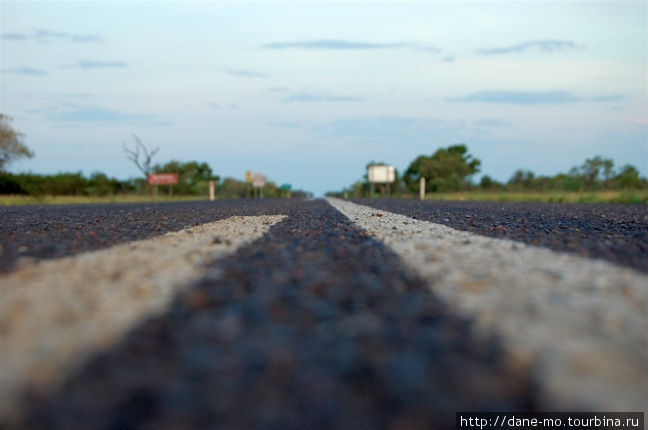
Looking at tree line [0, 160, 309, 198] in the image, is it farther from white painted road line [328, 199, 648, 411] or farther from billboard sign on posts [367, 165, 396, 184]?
white painted road line [328, 199, 648, 411]

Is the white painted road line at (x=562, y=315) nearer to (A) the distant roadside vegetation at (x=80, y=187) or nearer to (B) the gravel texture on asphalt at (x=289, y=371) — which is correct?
(B) the gravel texture on asphalt at (x=289, y=371)

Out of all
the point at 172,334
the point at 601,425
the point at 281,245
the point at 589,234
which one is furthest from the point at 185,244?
the point at 589,234

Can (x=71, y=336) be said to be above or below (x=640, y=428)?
above

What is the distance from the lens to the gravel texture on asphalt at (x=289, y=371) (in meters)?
1.69

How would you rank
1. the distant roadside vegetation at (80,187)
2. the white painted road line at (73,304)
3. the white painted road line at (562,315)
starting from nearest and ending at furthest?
the white painted road line at (562,315) → the white painted road line at (73,304) → the distant roadside vegetation at (80,187)

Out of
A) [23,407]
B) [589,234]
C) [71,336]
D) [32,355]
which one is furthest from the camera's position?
[589,234]

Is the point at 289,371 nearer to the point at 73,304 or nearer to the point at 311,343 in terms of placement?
the point at 311,343

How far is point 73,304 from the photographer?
2590 mm

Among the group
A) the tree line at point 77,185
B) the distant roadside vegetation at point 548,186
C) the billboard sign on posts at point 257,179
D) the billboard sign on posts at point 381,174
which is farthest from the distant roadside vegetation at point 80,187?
the distant roadside vegetation at point 548,186

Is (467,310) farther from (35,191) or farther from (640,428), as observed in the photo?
(35,191)

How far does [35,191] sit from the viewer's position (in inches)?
1468

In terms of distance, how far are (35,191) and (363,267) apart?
39.2m

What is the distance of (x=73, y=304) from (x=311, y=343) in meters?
1.23

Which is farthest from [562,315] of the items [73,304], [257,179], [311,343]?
[257,179]
